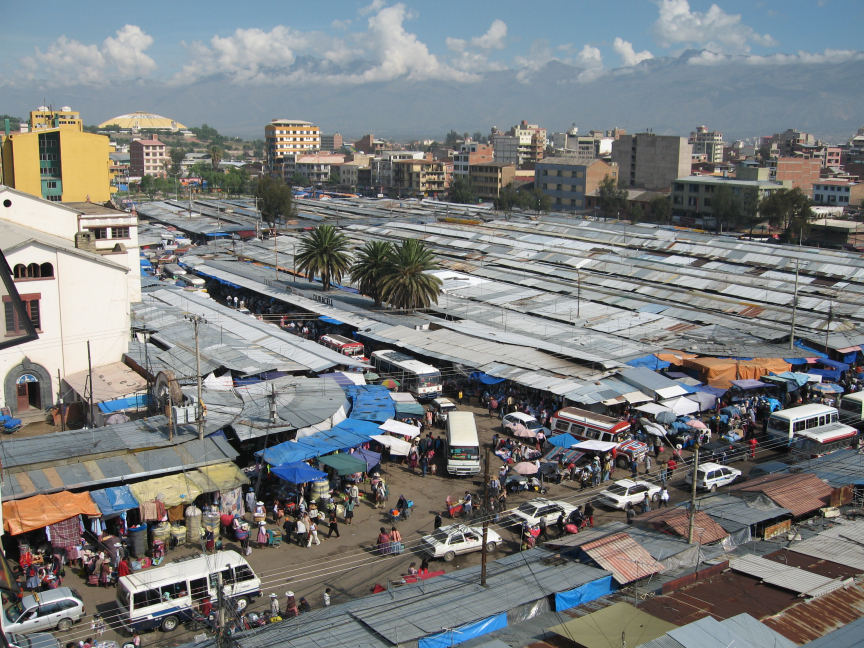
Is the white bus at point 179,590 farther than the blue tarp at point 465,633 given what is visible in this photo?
Yes

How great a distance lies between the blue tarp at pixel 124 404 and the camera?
21531 mm

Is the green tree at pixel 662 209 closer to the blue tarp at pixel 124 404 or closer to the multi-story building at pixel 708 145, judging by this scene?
the blue tarp at pixel 124 404

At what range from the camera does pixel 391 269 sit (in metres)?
35.8

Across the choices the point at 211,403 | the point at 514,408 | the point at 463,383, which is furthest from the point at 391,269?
the point at 211,403

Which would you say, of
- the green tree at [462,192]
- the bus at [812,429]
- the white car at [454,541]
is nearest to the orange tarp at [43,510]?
the white car at [454,541]

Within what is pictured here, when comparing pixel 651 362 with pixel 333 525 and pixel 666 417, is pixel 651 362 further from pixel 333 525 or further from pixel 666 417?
pixel 333 525

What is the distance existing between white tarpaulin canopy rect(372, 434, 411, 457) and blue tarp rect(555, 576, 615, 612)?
28.8 feet

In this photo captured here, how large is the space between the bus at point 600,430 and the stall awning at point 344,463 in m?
7.03

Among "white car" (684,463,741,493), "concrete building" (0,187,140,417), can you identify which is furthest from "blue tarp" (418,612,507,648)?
"concrete building" (0,187,140,417)

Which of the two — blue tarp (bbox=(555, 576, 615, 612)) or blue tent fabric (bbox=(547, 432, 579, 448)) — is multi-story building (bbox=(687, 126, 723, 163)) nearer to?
blue tent fabric (bbox=(547, 432, 579, 448))

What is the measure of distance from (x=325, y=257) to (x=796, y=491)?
27.4m

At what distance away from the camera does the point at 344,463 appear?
1975 centimetres

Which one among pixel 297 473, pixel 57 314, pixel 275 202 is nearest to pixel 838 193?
pixel 275 202

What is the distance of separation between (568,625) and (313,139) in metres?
157
